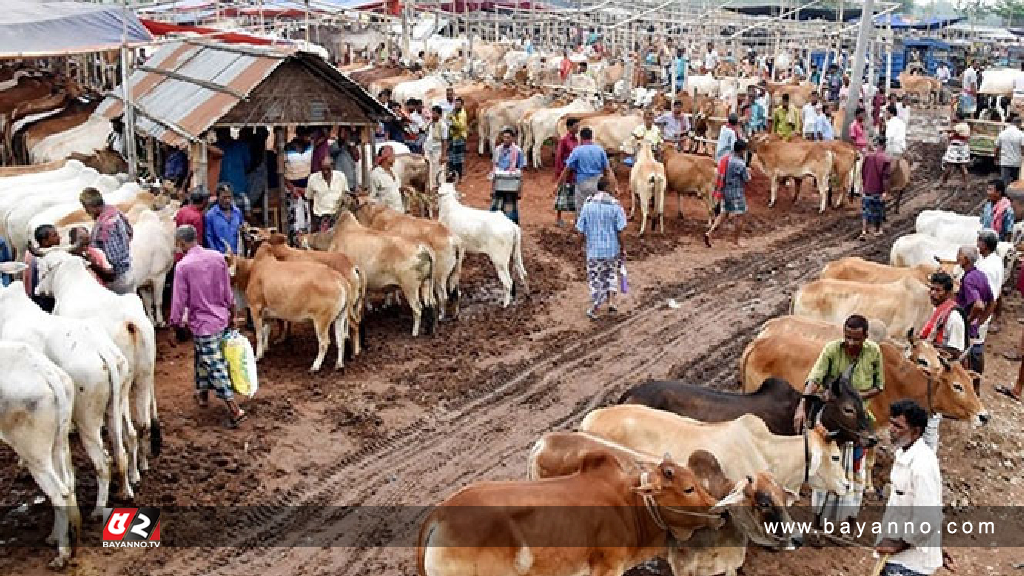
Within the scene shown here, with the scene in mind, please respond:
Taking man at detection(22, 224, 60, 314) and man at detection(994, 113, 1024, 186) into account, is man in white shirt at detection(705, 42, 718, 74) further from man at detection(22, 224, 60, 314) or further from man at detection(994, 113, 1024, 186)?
man at detection(22, 224, 60, 314)

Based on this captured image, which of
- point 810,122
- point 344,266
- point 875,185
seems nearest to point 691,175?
point 875,185

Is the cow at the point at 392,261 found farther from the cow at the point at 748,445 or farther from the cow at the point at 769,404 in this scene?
the cow at the point at 748,445

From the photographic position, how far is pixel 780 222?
59.0ft

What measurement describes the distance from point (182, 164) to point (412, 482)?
7749mm

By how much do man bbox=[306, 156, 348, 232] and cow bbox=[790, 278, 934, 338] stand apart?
6024 millimetres

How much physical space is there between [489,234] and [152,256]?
4080 mm

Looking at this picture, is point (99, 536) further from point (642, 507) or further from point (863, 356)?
point (863, 356)

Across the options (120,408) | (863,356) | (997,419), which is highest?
(863,356)

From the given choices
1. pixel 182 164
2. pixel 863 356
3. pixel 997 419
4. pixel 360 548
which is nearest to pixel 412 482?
pixel 360 548

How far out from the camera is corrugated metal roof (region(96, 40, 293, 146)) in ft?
40.2

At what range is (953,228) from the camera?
13.7m

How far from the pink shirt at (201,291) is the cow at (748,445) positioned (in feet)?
12.7

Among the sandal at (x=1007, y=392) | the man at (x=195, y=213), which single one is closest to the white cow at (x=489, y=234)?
the man at (x=195, y=213)

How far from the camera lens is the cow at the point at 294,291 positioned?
33.0 ft
